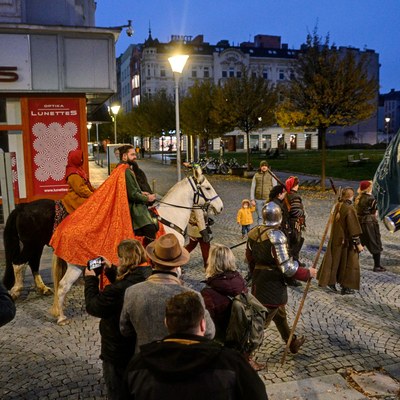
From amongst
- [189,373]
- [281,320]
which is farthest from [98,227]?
[189,373]

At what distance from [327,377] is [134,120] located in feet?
191

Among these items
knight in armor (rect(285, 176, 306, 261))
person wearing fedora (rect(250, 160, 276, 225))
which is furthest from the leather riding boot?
person wearing fedora (rect(250, 160, 276, 225))

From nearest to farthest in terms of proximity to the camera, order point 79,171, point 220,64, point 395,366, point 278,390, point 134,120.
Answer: point 278,390, point 395,366, point 79,171, point 134,120, point 220,64

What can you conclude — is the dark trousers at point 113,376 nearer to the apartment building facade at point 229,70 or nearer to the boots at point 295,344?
the boots at point 295,344

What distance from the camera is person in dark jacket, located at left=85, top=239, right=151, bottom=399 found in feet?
12.1

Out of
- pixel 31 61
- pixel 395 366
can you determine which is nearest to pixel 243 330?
pixel 395 366

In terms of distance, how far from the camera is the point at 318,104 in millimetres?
20672

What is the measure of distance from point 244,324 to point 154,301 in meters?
0.94

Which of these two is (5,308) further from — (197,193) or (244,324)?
(197,193)

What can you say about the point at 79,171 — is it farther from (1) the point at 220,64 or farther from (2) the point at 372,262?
(1) the point at 220,64

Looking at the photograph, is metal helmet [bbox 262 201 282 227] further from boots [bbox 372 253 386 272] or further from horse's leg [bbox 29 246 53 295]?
boots [bbox 372 253 386 272]

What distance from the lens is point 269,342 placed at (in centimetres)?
603

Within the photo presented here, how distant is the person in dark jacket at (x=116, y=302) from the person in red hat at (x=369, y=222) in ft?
21.3

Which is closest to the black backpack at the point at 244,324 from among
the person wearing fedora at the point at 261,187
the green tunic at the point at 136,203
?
the green tunic at the point at 136,203
